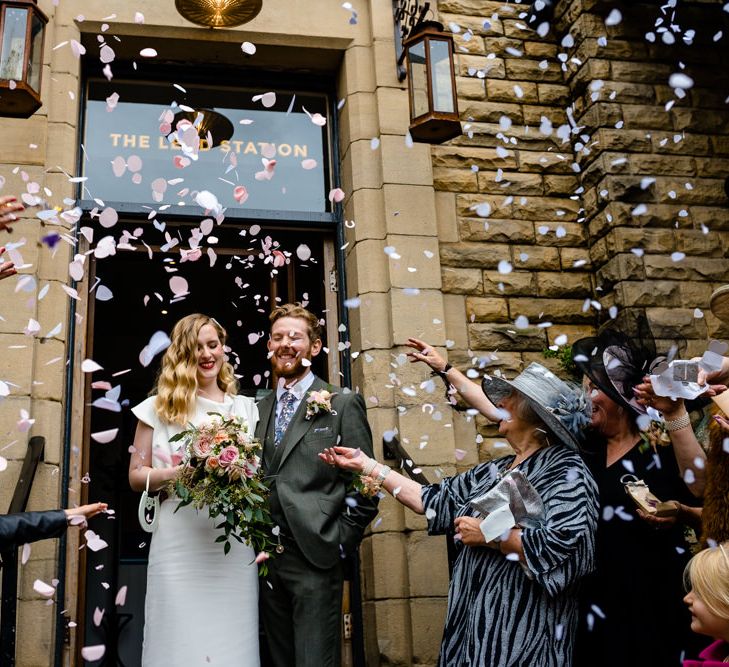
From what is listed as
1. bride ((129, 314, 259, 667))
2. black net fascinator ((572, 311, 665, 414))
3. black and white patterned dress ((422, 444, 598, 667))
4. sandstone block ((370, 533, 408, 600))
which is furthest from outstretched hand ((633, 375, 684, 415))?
sandstone block ((370, 533, 408, 600))

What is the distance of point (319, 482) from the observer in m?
4.08

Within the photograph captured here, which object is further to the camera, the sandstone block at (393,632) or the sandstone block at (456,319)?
the sandstone block at (456,319)

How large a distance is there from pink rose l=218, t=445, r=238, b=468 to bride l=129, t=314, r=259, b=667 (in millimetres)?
265

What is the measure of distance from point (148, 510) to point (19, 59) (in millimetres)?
2340

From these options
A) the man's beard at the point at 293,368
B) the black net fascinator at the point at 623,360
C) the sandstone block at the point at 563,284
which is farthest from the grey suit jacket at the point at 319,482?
the sandstone block at the point at 563,284

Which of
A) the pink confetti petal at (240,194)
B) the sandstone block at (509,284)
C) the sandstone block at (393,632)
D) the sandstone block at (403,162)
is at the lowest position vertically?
the sandstone block at (393,632)

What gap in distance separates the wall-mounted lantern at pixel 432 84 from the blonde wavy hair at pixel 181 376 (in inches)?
66.7

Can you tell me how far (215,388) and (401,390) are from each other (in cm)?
130

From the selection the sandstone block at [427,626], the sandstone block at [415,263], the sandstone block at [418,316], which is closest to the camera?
the sandstone block at [427,626]

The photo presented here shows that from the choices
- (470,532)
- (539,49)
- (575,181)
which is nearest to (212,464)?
(470,532)

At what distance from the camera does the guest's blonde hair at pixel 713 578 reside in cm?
269

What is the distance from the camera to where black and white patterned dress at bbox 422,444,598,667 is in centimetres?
316

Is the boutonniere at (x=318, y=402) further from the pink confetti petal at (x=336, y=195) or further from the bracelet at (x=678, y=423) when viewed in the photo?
the pink confetti petal at (x=336, y=195)

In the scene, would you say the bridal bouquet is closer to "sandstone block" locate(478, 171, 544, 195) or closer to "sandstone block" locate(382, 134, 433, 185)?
"sandstone block" locate(382, 134, 433, 185)
